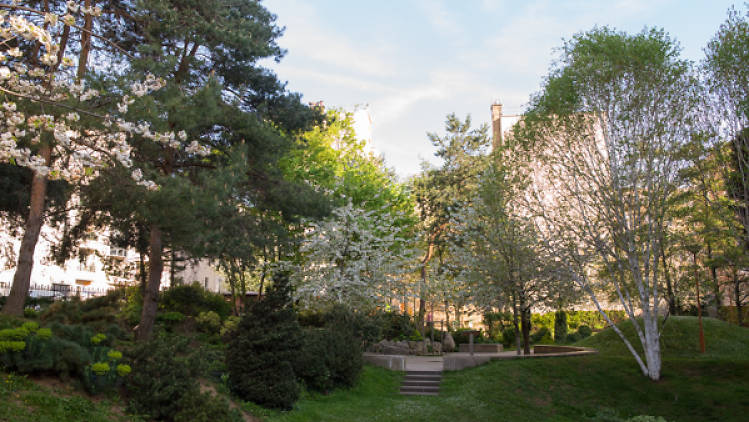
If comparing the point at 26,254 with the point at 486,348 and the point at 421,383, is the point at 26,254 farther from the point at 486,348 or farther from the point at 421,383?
the point at 486,348

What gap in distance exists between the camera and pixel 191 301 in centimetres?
2198

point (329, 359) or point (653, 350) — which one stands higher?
point (653, 350)

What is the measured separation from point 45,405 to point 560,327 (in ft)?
84.2

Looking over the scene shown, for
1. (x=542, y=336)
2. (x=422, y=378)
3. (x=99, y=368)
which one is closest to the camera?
(x=99, y=368)

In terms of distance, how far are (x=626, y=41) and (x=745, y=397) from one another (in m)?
10.4

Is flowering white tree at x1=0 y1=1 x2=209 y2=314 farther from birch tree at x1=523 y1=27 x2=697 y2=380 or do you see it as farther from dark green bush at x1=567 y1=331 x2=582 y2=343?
dark green bush at x1=567 y1=331 x2=582 y2=343

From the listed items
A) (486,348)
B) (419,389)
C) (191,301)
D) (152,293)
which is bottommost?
(419,389)

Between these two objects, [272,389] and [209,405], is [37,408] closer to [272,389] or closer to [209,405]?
[209,405]

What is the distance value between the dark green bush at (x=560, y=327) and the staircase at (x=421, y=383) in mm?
12300

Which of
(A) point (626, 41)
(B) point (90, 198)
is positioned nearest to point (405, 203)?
(A) point (626, 41)

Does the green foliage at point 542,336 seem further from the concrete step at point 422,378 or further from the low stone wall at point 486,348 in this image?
the concrete step at point 422,378

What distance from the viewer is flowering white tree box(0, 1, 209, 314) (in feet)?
23.5

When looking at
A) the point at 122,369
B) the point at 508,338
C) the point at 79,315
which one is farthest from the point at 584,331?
the point at 122,369

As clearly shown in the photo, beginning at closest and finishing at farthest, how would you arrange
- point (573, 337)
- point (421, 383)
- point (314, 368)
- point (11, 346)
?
point (11, 346) < point (314, 368) < point (421, 383) < point (573, 337)
